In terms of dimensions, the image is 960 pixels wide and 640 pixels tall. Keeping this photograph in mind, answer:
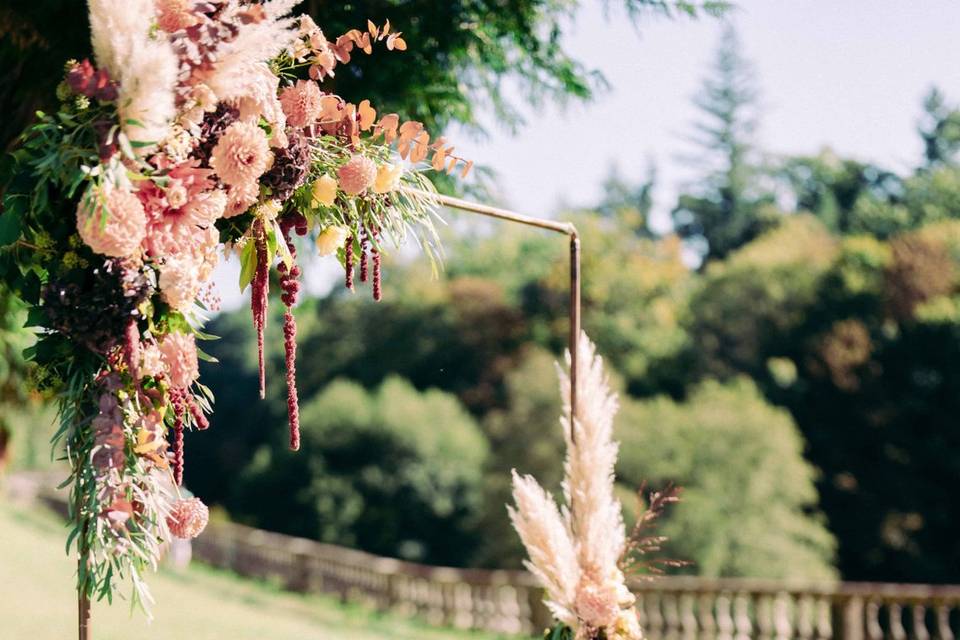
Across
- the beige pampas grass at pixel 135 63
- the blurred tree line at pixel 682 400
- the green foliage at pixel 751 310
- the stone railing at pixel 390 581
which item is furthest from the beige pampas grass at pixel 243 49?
the green foliage at pixel 751 310

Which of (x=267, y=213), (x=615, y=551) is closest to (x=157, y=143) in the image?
(x=267, y=213)

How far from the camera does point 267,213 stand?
8.04 feet

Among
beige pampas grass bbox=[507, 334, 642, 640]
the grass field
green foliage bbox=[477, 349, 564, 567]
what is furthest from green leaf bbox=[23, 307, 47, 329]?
green foliage bbox=[477, 349, 564, 567]

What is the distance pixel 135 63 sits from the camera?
1.99 meters

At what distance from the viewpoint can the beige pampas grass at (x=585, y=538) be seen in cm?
279

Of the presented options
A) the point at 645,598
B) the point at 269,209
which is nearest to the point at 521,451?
the point at 645,598

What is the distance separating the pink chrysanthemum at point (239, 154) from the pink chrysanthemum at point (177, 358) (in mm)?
374

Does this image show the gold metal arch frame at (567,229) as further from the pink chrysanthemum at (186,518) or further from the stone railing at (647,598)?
the stone railing at (647,598)

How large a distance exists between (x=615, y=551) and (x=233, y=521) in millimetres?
23742

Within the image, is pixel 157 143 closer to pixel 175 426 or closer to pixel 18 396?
pixel 175 426

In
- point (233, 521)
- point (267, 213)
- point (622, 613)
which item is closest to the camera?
point (267, 213)

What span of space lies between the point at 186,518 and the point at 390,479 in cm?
2078

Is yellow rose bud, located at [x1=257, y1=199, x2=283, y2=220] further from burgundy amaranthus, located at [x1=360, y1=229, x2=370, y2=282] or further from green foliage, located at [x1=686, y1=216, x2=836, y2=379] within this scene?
green foliage, located at [x1=686, y1=216, x2=836, y2=379]

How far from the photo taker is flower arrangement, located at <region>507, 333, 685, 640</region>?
2787 mm
